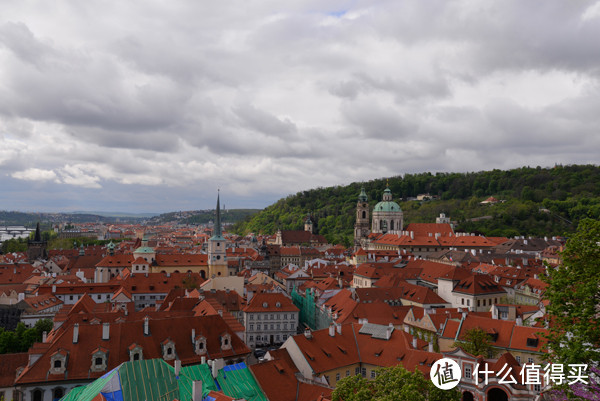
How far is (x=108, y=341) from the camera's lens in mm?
38375

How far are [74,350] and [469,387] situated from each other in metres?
29.9

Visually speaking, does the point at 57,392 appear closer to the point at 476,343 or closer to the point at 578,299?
the point at 476,343

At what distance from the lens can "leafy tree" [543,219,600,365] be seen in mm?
18000

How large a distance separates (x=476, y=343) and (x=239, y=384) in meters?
20.6

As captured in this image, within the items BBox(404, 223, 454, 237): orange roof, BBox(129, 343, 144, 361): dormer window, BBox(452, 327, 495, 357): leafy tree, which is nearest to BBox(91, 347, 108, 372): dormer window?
BBox(129, 343, 144, 361): dormer window

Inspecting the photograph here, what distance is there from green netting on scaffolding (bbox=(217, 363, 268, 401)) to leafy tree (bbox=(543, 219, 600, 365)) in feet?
65.9

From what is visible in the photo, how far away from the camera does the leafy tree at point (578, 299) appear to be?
59.1ft

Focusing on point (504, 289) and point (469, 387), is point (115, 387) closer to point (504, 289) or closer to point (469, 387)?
point (469, 387)

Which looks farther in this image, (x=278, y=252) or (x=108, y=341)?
(x=278, y=252)

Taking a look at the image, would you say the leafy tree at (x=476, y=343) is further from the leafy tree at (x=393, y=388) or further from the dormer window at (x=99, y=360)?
the dormer window at (x=99, y=360)

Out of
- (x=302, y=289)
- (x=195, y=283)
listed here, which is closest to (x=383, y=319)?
(x=302, y=289)

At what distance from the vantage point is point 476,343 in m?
41.4

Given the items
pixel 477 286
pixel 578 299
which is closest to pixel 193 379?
pixel 578 299

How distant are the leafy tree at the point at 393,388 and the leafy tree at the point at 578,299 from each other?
607 cm
